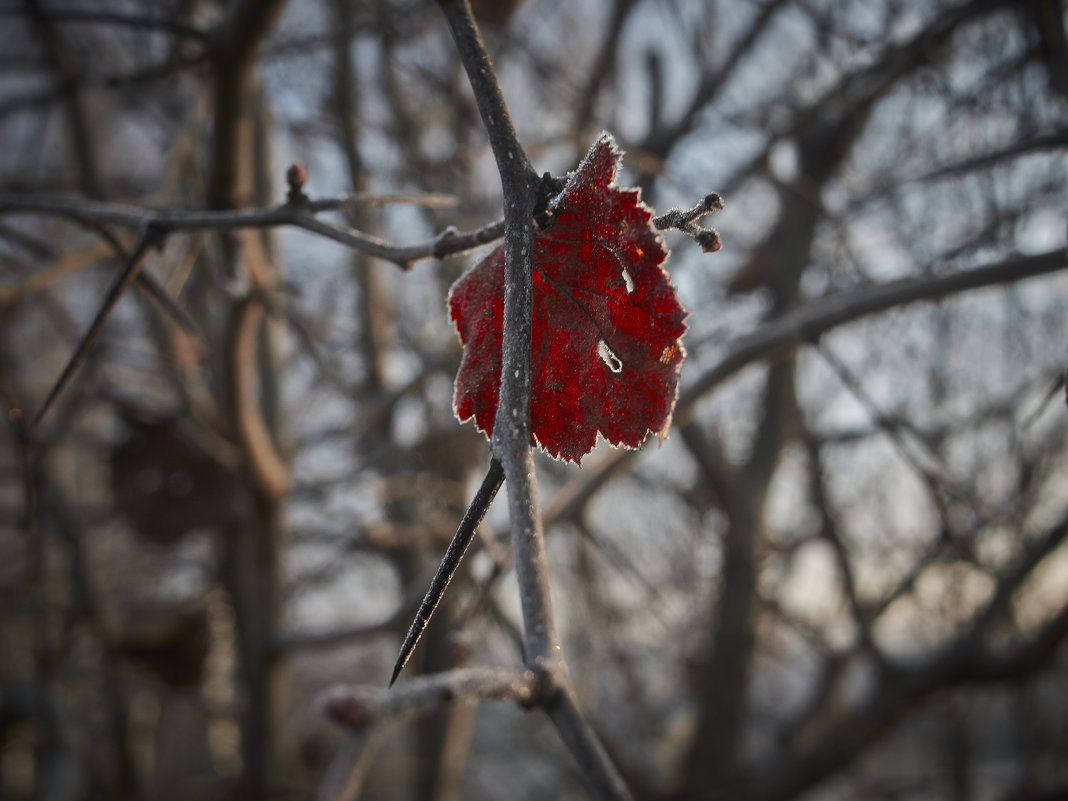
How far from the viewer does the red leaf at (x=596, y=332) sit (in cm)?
45

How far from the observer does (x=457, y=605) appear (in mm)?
3055

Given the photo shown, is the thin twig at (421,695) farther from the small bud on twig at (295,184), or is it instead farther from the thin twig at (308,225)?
the small bud on twig at (295,184)

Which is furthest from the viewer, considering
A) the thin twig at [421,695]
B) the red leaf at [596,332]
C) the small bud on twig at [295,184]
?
the small bud on twig at [295,184]

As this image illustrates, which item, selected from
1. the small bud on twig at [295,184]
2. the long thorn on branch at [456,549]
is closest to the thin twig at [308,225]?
the small bud on twig at [295,184]

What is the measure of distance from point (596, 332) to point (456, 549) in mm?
204

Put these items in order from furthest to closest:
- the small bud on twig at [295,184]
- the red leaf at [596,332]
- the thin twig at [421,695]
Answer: the small bud on twig at [295,184], the red leaf at [596,332], the thin twig at [421,695]

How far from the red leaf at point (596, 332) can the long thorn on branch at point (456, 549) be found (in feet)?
0.52

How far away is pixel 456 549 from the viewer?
0.32 metres

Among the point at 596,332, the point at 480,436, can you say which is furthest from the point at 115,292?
the point at 480,436

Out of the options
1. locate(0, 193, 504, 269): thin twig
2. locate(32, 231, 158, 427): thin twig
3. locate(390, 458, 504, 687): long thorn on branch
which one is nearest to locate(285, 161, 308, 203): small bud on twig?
locate(0, 193, 504, 269): thin twig

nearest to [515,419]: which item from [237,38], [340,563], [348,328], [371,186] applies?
[237,38]

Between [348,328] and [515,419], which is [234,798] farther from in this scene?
[515,419]

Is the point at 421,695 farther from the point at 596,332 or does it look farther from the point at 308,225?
the point at 308,225

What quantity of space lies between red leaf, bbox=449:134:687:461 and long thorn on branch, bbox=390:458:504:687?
157mm
